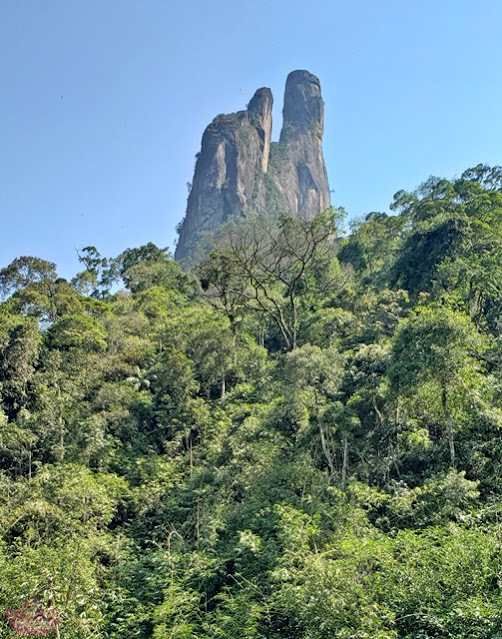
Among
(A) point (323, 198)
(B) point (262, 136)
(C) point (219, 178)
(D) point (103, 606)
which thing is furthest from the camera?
(A) point (323, 198)

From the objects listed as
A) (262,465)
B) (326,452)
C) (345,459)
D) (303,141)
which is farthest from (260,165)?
(345,459)

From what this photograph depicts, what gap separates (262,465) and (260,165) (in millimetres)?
72554

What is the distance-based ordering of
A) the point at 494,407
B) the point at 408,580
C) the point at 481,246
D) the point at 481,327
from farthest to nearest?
the point at 481,246 → the point at 481,327 → the point at 494,407 → the point at 408,580

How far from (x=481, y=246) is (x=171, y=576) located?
561 inches

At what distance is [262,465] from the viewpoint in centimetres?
1148

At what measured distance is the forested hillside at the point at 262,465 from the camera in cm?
663

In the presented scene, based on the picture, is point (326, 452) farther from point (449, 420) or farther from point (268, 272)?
point (268, 272)

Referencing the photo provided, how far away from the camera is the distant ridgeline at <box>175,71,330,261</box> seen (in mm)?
75000

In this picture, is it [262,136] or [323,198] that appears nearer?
[262,136]

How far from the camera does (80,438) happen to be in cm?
1298

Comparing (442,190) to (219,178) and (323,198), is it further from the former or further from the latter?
(323,198)

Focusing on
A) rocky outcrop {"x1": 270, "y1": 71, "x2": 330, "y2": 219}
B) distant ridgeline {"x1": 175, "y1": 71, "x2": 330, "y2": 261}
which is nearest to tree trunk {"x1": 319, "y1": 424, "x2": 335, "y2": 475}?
distant ridgeline {"x1": 175, "y1": 71, "x2": 330, "y2": 261}

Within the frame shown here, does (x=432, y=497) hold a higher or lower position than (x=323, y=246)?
lower

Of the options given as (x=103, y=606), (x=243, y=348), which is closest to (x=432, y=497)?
(x=103, y=606)
